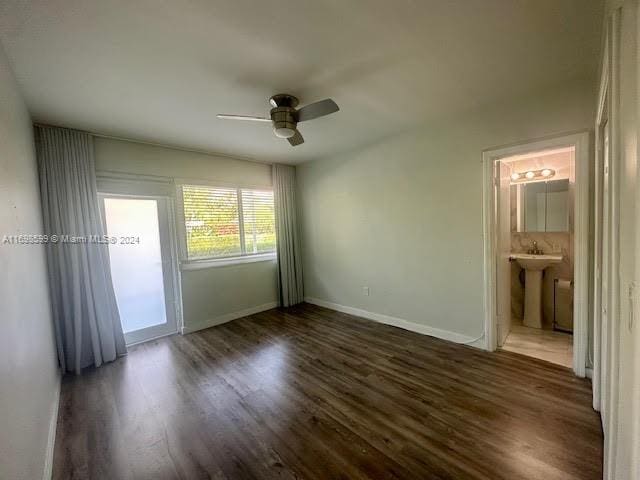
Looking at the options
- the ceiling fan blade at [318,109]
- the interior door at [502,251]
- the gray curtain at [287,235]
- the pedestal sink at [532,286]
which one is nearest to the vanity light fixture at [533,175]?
the interior door at [502,251]

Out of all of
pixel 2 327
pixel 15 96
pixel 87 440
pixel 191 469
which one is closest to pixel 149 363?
pixel 87 440

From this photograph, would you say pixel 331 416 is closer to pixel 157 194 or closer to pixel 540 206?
pixel 157 194

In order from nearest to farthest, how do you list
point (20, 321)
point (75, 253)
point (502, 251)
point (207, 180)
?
point (20, 321)
point (75, 253)
point (502, 251)
point (207, 180)

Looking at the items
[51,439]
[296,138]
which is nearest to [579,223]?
[296,138]

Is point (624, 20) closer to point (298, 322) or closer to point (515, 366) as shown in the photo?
point (515, 366)

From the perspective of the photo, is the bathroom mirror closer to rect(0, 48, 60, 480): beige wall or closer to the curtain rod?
the curtain rod

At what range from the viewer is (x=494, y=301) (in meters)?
2.74

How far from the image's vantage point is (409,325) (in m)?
3.44

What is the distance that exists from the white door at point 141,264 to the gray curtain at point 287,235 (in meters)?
1.66

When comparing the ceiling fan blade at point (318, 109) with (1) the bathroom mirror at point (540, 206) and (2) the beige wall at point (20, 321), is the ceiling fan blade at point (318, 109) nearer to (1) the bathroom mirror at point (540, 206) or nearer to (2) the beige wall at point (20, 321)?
(2) the beige wall at point (20, 321)

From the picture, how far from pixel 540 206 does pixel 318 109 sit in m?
3.20

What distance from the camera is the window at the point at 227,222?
3.76 meters

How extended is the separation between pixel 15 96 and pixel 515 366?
451 cm

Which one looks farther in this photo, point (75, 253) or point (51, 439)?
point (75, 253)
